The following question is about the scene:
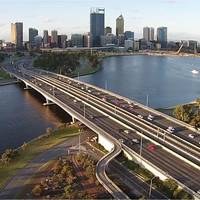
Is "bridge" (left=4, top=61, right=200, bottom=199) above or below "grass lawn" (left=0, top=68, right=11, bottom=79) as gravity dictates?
below

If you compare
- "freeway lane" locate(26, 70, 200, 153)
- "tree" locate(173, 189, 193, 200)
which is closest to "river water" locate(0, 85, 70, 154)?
"freeway lane" locate(26, 70, 200, 153)

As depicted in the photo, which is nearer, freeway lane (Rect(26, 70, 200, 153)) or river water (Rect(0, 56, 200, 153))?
freeway lane (Rect(26, 70, 200, 153))

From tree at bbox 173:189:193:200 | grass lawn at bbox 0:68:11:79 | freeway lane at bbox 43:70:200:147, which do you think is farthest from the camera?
grass lawn at bbox 0:68:11:79

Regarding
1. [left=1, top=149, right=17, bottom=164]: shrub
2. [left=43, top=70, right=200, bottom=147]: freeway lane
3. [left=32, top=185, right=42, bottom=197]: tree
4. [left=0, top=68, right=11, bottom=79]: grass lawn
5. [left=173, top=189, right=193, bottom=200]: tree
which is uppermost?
[left=0, top=68, right=11, bottom=79]: grass lawn

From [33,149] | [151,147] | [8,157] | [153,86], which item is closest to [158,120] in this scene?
[151,147]

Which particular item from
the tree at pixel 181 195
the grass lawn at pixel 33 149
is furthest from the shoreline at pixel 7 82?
the tree at pixel 181 195

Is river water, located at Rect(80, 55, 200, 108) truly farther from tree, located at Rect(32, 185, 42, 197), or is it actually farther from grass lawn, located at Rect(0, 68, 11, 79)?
tree, located at Rect(32, 185, 42, 197)

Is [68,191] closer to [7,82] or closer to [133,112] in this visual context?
[133,112]
